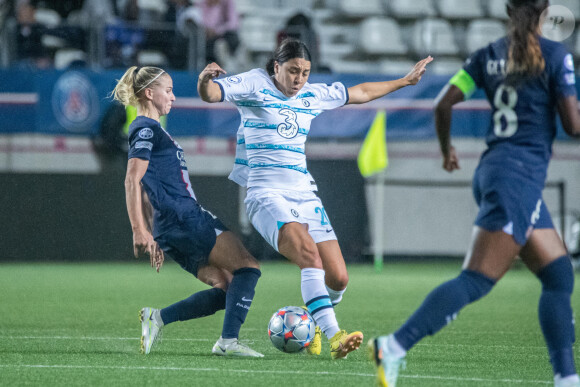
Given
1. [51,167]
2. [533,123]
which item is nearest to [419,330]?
[533,123]

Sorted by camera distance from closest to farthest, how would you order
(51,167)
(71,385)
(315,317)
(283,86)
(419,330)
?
(419,330)
(71,385)
(315,317)
(283,86)
(51,167)

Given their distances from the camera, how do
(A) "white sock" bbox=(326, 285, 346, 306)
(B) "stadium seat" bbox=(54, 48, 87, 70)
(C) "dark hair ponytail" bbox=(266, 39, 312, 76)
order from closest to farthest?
(C) "dark hair ponytail" bbox=(266, 39, 312, 76), (A) "white sock" bbox=(326, 285, 346, 306), (B) "stadium seat" bbox=(54, 48, 87, 70)

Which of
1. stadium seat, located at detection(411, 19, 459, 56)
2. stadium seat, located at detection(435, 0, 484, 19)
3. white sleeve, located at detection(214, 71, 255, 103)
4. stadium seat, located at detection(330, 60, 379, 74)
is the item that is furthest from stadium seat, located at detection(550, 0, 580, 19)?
white sleeve, located at detection(214, 71, 255, 103)

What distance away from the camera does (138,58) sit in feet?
53.3

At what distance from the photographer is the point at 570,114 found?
4.30 meters

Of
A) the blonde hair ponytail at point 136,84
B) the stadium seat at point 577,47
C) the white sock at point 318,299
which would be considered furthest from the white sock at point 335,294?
the stadium seat at point 577,47

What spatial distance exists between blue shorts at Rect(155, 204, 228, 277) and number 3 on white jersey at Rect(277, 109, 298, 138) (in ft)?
2.36

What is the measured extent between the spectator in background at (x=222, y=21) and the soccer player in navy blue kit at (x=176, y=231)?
10.8 m

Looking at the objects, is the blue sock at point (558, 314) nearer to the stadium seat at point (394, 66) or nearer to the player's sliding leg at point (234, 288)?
the player's sliding leg at point (234, 288)

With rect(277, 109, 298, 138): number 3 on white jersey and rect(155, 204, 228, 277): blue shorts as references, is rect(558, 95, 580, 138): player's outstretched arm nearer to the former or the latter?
rect(277, 109, 298, 138): number 3 on white jersey

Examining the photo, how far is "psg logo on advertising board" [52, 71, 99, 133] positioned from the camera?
15.1 meters

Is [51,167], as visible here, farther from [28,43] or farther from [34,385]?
[34,385]

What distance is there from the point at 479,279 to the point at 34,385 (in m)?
2.22

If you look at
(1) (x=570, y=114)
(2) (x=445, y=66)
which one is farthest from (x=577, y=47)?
(1) (x=570, y=114)
